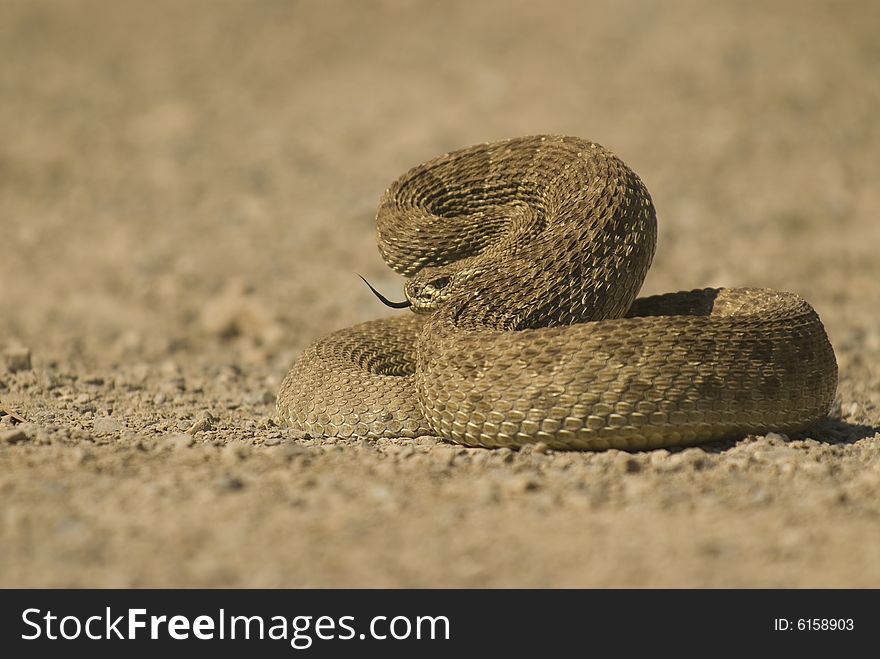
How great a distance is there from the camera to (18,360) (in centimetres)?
1116

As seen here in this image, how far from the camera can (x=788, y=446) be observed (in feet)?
26.3

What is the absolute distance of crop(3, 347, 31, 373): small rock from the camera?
36.4ft

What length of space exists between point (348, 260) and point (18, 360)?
5.72 metres

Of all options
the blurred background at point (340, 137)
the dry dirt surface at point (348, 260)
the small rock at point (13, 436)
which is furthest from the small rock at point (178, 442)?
the blurred background at point (340, 137)

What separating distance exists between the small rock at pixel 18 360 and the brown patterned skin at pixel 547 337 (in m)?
3.11

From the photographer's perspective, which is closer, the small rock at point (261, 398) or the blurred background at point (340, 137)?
the small rock at point (261, 398)

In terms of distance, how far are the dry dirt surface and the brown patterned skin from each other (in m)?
0.28

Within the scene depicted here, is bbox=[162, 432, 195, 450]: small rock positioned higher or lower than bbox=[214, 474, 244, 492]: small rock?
higher

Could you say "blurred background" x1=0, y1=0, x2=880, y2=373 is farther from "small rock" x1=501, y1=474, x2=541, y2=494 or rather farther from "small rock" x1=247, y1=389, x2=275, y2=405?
"small rock" x1=501, y1=474, x2=541, y2=494

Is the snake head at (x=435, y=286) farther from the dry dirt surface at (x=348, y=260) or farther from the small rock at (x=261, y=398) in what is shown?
the small rock at (x=261, y=398)

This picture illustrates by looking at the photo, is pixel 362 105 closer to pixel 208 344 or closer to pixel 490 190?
pixel 208 344

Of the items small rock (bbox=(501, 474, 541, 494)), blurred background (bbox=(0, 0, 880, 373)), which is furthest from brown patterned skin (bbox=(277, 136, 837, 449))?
blurred background (bbox=(0, 0, 880, 373))

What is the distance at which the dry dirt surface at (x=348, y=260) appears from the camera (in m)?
6.17

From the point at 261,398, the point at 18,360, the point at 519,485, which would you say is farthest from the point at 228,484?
the point at 18,360
